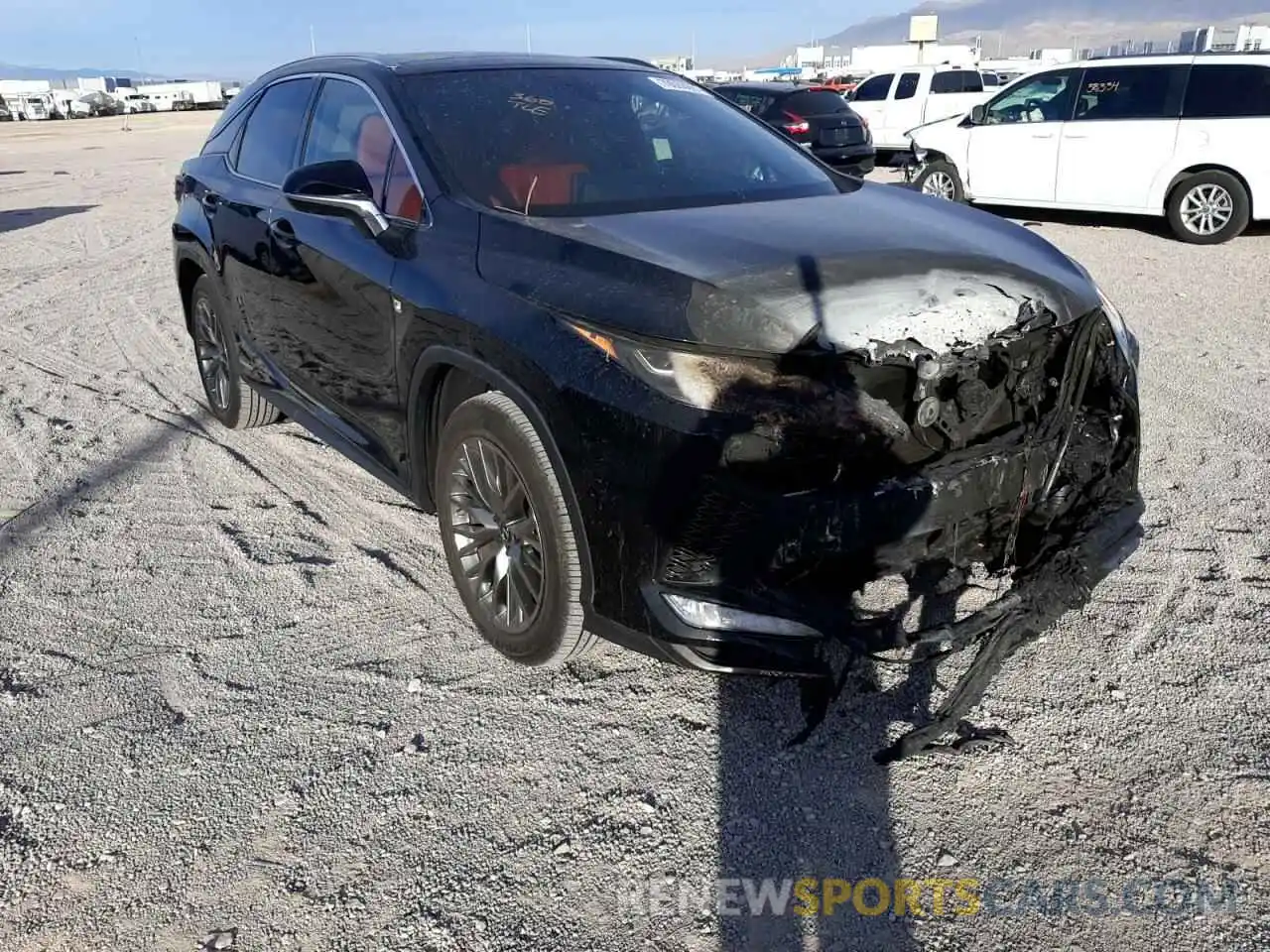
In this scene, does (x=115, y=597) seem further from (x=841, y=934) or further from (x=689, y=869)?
(x=841, y=934)

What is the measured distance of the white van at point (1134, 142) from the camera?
31.9ft

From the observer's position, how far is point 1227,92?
32.3 feet

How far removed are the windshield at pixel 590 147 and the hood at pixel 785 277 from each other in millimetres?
262

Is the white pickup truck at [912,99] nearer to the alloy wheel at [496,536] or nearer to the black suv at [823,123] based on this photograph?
the black suv at [823,123]

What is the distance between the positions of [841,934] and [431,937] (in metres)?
0.90

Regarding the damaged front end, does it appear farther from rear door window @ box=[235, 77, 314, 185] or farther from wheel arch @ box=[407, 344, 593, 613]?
rear door window @ box=[235, 77, 314, 185]

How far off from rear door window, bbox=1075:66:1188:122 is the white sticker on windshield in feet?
25.8

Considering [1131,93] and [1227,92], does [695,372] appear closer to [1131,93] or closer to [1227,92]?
[1227,92]

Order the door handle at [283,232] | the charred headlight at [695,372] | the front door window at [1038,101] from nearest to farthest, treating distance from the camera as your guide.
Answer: the charred headlight at [695,372] < the door handle at [283,232] < the front door window at [1038,101]

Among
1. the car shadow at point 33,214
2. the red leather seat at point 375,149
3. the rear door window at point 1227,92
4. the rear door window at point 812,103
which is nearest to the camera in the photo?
the red leather seat at point 375,149

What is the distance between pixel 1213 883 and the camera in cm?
229

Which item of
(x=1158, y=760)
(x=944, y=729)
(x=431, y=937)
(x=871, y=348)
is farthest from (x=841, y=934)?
(x=871, y=348)

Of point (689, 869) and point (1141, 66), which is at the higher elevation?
point (1141, 66)

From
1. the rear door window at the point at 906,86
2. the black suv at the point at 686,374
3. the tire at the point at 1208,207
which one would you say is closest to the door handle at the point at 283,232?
the black suv at the point at 686,374
